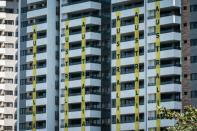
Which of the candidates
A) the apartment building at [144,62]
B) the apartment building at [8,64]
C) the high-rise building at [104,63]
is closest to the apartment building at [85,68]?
the high-rise building at [104,63]

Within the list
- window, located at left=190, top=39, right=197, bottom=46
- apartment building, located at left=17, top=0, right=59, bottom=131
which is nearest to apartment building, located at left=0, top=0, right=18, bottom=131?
apartment building, located at left=17, top=0, right=59, bottom=131

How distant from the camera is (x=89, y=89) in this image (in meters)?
138

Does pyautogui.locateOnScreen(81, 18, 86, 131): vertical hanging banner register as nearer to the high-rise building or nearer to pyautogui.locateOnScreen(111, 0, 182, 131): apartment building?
the high-rise building

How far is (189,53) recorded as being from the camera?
4811 inches

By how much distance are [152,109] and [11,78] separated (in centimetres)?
6020

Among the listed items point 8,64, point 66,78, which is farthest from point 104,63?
point 8,64

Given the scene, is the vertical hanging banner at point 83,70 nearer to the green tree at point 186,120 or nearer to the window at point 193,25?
the window at point 193,25

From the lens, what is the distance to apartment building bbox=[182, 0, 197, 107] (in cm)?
12081

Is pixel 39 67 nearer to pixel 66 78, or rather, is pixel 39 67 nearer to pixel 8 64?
pixel 66 78

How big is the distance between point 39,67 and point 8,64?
28.9 m

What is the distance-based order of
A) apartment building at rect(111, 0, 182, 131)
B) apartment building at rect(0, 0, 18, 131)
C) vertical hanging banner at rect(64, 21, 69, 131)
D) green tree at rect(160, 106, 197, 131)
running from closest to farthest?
green tree at rect(160, 106, 197, 131) < apartment building at rect(111, 0, 182, 131) < vertical hanging banner at rect(64, 21, 69, 131) < apartment building at rect(0, 0, 18, 131)

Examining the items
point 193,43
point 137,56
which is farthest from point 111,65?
point 193,43

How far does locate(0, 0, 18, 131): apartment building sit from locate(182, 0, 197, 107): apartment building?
212 feet

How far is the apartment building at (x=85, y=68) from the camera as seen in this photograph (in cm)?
13838
